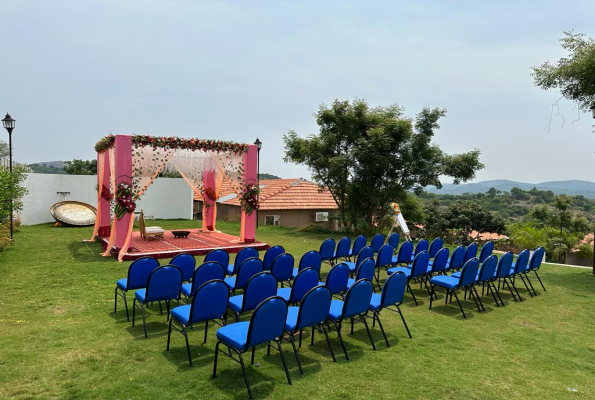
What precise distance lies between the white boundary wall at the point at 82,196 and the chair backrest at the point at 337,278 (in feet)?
52.5

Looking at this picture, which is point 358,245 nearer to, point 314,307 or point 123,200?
point 314,307

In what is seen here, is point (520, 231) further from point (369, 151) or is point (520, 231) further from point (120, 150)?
point (120, 150)

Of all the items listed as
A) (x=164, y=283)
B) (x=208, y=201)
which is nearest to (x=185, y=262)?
(x=164, y=283)

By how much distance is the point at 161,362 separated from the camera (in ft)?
12.0

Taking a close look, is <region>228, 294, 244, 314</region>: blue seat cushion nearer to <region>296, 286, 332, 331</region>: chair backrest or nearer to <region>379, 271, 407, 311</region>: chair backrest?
<region>296, 286, 332, 331</region>: chair backrest

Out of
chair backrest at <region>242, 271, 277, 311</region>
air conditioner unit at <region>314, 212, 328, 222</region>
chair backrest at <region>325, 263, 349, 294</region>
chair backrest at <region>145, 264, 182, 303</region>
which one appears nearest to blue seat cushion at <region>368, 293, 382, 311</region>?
chair backrest at <region>325, 263, 349, 294</region>

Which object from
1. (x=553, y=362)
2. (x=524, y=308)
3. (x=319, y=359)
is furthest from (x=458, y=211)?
(x=319, y=359)

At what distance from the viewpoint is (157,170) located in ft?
32.7

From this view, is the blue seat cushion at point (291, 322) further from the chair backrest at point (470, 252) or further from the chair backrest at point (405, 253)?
the chair backrest at point (470, 252)

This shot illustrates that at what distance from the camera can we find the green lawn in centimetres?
321

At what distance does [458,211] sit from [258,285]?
1490 cm

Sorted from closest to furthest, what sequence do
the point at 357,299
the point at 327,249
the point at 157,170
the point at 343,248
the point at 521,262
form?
the point at 357,299, the point at 521,262, the point at 327,249, the point at 343,248, the point at 157,170

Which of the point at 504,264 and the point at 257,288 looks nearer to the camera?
the point at 257,288

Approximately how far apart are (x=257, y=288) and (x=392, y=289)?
5.25 ft
